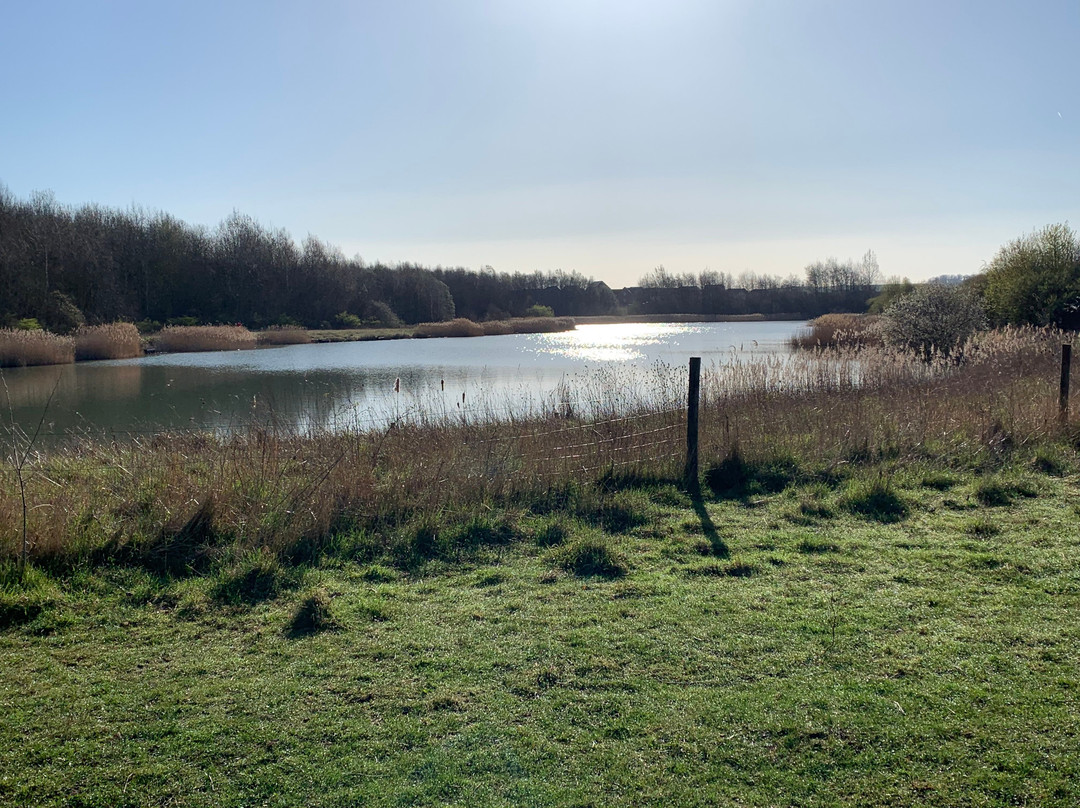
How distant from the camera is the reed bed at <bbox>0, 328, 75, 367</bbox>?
97.7ft

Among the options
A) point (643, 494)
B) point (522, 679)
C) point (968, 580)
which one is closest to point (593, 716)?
point (522, 679)

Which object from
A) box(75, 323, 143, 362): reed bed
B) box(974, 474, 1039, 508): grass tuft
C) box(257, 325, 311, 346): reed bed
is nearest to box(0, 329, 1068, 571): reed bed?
box(974, 474, 1039, 508): grass tuft

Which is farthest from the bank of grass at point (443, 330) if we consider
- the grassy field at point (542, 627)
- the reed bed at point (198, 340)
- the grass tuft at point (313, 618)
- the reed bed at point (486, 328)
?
the grass tuft at point (313, 618)

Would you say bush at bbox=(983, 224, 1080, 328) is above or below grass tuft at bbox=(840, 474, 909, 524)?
above

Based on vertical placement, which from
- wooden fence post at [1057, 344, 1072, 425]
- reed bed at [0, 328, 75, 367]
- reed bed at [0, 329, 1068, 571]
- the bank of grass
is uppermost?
the bank of grass

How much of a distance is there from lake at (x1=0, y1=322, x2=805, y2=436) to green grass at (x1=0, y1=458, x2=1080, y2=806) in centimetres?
458

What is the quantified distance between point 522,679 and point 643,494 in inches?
146

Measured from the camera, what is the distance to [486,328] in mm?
61156

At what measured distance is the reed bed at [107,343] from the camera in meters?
34.5

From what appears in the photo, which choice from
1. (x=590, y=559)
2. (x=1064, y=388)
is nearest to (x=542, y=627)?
(x=590, y=559)

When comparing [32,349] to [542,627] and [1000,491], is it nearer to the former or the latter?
[542,627]

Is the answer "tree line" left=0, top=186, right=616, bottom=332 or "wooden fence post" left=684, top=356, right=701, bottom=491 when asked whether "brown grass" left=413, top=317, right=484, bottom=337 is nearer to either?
"tree line" left=0, top=186, right=616, bottom=332

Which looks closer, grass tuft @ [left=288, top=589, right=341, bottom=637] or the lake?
grass tuft @ [left=288, top=589, right=341, bottom=637]

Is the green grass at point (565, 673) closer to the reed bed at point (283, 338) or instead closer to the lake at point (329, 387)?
the lake at point (329, 387)
